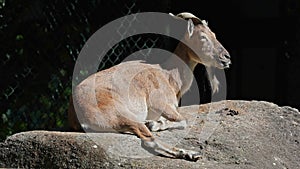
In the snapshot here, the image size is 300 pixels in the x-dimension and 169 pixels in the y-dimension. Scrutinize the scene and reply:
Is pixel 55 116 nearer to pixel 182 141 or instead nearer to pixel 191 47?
pixel 191 47

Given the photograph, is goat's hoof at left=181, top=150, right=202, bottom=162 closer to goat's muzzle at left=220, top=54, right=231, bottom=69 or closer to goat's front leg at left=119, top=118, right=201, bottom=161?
goat's front leg at left=119, top=118, right=201, bottom=161

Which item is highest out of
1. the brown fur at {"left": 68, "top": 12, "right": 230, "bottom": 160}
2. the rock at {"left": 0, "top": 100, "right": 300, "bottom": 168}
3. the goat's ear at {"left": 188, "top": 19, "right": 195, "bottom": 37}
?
the goat's ear at {"left": 188, "top": 19, "right": 195, "bottom": 37}

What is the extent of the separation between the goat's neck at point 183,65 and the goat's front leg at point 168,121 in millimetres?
320

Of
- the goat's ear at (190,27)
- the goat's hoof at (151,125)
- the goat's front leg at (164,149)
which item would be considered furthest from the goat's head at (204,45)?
the goat's front leg at (164,149)

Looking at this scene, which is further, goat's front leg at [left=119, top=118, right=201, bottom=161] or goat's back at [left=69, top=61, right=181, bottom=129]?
goat's back at [left=69, top=61, right=181, bottom=129]

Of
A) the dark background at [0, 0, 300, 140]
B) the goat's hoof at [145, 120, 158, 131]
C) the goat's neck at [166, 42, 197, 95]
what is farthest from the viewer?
the dark background at [0, 0, 300, 140]

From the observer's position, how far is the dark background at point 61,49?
20.6 ft

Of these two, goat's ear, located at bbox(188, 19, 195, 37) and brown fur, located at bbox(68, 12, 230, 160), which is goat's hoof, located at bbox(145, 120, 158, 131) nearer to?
brown fur, located at bbox(68, 12, 230, 160)

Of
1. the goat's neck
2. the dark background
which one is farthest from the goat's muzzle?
the dark background

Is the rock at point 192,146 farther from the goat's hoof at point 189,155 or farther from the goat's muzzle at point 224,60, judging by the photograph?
the goat's muzzle at point 224,60

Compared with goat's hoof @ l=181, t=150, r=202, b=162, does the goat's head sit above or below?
above

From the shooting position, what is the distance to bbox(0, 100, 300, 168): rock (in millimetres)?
3900

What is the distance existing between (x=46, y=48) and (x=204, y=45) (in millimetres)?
1945

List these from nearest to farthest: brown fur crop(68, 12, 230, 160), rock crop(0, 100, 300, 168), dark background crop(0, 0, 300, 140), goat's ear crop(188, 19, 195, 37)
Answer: rock crop(0, 100, 300, 168) < brown fur crop(68, 12, 230, 160) < goat's ear crop(188, 19, 195, 37) < dark background crop(0, 0, 300, 140)
